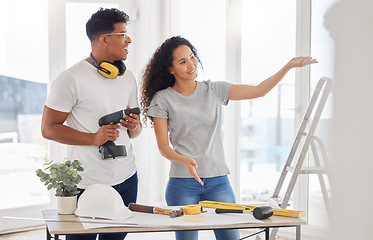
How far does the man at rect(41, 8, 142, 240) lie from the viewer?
Result: 6.11ft

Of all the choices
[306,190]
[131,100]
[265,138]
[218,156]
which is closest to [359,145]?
[218,156]

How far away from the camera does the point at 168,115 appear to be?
2.07 m

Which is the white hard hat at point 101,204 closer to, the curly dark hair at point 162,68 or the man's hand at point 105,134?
the man's hand at point 105,134

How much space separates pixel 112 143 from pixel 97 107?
0.60 ft

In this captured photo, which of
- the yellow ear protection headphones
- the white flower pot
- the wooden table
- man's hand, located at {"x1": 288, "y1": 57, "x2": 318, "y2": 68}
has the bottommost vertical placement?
the wooden table

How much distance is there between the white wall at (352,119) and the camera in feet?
2.74

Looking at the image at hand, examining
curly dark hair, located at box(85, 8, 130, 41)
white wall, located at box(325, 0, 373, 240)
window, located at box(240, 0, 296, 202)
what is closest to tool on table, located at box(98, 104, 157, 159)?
curly dark hair, located at box(85, 8, 130, 41)

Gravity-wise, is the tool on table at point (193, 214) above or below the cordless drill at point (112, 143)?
below

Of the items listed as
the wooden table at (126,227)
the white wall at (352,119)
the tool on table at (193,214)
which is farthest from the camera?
the tool on table at (193,214)

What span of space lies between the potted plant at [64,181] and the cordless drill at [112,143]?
162mm

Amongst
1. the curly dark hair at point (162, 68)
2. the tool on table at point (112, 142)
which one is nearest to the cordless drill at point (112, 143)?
the tool on table at point (112, 142)

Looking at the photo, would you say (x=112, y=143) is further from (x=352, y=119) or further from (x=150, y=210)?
(x=352, y=119)

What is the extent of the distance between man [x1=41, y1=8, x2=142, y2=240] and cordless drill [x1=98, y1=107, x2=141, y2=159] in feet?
0.06

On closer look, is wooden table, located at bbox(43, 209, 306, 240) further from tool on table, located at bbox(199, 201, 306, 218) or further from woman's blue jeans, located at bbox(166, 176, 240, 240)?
woman's blue jeans, located at bbox(166, 176, 240, 240)
